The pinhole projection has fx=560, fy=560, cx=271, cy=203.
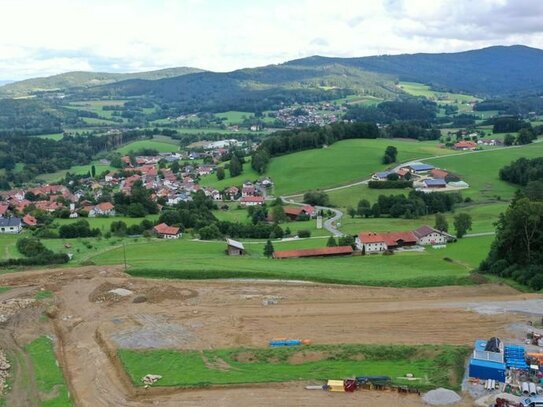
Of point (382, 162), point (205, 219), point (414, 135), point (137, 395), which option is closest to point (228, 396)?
point (137, 395)

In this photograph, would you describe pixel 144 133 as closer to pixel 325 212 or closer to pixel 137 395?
pixel 325 212

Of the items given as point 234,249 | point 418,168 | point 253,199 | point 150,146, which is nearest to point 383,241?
point 234,249

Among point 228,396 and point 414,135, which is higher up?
point 414,135

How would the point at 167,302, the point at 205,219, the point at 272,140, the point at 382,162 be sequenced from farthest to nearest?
the point at 272,140 < the point at 382,162 < the point at 205,219 < the point at 167,302

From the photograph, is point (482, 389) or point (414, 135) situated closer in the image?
point (482, 389)

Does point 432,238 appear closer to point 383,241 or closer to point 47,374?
point 383,241

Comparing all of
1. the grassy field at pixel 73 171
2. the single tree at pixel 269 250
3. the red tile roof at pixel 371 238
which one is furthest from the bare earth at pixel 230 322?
the grassy field at pixel 73 171
